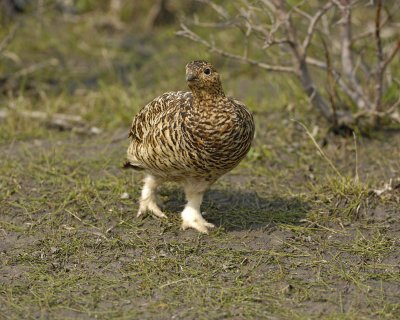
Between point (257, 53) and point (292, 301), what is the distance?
5.00 metres

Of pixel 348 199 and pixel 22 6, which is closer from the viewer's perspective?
pixel 348 199

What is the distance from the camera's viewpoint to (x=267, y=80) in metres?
7.86

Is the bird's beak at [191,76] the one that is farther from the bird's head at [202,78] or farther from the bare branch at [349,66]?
the bare branch at [349,66]

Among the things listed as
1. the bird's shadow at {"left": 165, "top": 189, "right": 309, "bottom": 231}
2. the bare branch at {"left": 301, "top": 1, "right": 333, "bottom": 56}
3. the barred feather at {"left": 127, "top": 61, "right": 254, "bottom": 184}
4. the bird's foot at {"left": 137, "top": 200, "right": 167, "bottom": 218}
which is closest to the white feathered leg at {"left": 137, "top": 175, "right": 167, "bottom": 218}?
the bird's foot at {"left": 137, "top": 200, "right": 167, "bottom": 218}

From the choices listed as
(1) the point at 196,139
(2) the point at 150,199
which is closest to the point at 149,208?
(2) the point at 150,199

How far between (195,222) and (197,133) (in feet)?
2.72

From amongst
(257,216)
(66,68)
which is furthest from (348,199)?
(66,68)

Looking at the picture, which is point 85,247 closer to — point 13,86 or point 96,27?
point 13,86

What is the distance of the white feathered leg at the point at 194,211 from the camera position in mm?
4797

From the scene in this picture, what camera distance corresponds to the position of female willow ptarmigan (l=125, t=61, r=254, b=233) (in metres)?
4.25

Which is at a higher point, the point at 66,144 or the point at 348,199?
the point at 348,199

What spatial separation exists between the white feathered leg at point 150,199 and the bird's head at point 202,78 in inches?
38.3

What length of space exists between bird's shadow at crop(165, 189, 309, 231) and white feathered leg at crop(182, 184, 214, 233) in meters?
0.19

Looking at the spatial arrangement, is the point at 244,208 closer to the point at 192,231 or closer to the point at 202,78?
the point at 192,231
